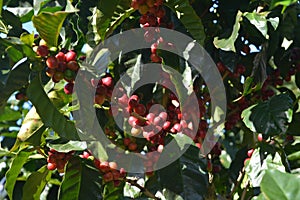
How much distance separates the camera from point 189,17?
1.40m

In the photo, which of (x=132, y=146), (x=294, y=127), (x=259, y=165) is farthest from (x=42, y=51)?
(x=294, y=127)

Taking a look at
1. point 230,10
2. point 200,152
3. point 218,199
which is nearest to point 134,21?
point 230,10

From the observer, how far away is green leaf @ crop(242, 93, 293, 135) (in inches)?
52.5

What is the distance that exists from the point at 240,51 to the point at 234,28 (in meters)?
0.17

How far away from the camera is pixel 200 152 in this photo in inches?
56.6

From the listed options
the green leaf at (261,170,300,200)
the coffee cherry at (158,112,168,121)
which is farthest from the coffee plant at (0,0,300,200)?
the green leaf at (261,170,300,200)

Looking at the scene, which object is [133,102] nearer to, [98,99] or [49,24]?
[98,99]

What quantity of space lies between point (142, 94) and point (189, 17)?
0.25m

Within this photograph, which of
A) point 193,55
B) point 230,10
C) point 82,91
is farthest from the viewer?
point 230,10

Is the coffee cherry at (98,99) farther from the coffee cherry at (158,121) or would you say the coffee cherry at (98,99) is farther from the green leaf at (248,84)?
the green leaf at (248,84)

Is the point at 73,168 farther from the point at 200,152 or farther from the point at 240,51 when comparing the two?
the point at 240,51

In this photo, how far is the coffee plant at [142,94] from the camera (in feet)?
4.30

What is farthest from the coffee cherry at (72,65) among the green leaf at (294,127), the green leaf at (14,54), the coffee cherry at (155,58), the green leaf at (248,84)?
the green leaf at (294,127)

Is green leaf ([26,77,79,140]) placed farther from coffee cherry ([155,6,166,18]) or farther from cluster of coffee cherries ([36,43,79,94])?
coffee cherry ([155,6,166,18])
